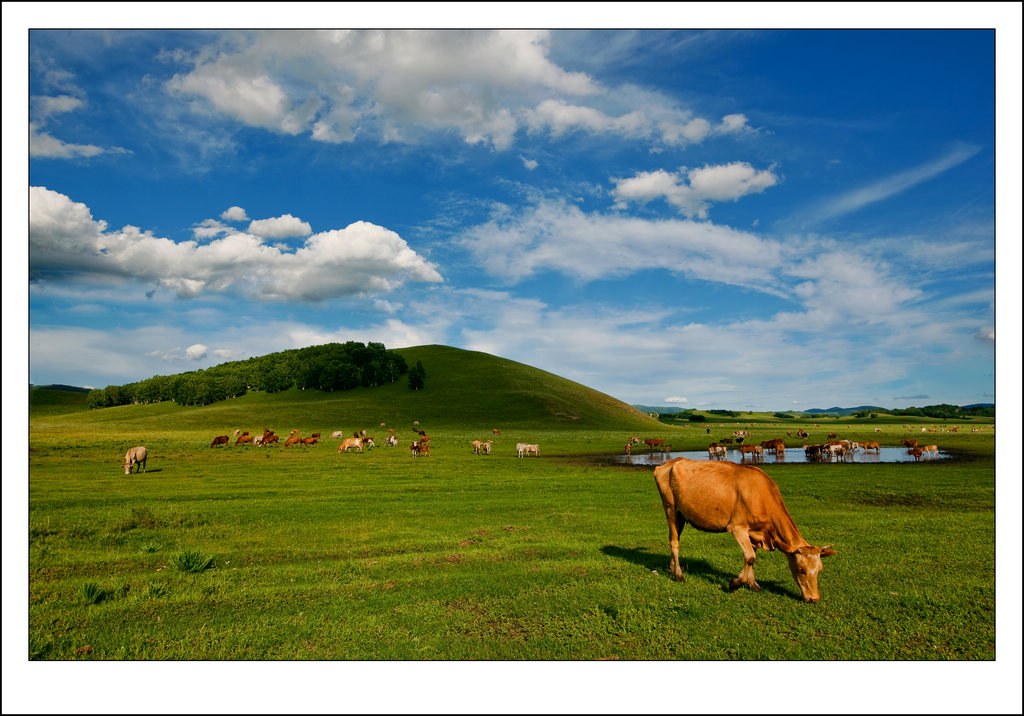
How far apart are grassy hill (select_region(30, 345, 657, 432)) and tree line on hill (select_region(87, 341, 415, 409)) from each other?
3613mm

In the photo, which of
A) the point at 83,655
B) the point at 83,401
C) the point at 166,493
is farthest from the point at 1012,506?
the point at 83,401

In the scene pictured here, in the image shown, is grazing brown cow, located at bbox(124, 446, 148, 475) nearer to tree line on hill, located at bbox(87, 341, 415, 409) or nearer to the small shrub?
the small shrub

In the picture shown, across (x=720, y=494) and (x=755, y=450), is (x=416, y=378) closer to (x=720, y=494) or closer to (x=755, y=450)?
(x=755, y=450)

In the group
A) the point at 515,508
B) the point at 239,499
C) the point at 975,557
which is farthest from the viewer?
the point at 239,499

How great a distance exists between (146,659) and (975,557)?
19.0m

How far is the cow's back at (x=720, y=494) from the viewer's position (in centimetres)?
1011

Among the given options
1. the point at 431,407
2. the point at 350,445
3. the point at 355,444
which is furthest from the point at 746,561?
the point at 431,407

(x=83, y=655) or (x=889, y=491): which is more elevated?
(x=83, y=655)

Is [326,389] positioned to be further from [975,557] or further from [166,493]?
[975,557]

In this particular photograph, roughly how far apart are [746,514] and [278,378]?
148 m

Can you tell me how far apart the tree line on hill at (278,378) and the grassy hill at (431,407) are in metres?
3.61

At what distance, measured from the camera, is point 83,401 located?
14800 centimetres

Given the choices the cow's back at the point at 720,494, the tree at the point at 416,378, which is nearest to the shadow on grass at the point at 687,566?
the cow's back at the point at 720,494

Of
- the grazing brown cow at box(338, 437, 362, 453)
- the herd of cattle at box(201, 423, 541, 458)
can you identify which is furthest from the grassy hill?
the grazing brown cow at box(338, 437, 362, 453)
